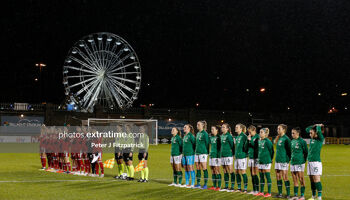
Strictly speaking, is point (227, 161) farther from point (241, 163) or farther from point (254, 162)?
point (254, 162)

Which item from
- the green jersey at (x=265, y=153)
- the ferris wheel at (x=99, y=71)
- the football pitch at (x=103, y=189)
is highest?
the ferris wheel at (x=99, y=71)

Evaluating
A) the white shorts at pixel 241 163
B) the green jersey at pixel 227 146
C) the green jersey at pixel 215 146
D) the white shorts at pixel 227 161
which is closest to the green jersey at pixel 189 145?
the green jersey at pixel 215 146

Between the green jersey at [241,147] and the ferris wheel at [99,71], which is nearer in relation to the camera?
the green jersey at [241,147]

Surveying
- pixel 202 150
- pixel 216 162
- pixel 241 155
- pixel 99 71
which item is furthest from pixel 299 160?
pixel 99 71

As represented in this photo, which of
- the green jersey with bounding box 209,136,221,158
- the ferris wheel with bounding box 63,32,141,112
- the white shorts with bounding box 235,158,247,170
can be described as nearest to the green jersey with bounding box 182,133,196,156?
the green jersey with bounding box 209,136,221,158

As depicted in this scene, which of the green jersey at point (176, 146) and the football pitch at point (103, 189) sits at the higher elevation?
the green jersey at point (176, 146)

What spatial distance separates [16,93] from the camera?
99188 millimetres

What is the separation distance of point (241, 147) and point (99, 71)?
4338 centimetres

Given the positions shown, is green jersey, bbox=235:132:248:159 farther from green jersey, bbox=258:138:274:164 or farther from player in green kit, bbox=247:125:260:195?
green jersey, bbox=258:138:274:164

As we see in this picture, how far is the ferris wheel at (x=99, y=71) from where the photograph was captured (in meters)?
56.0

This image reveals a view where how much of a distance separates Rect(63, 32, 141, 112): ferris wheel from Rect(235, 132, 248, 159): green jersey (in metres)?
42.4

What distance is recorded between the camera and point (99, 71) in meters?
56.5

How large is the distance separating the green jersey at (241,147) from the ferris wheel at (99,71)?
4243cm

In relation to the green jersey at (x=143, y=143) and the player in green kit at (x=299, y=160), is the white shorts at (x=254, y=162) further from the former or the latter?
the green jersey at (x=143, y=143)
